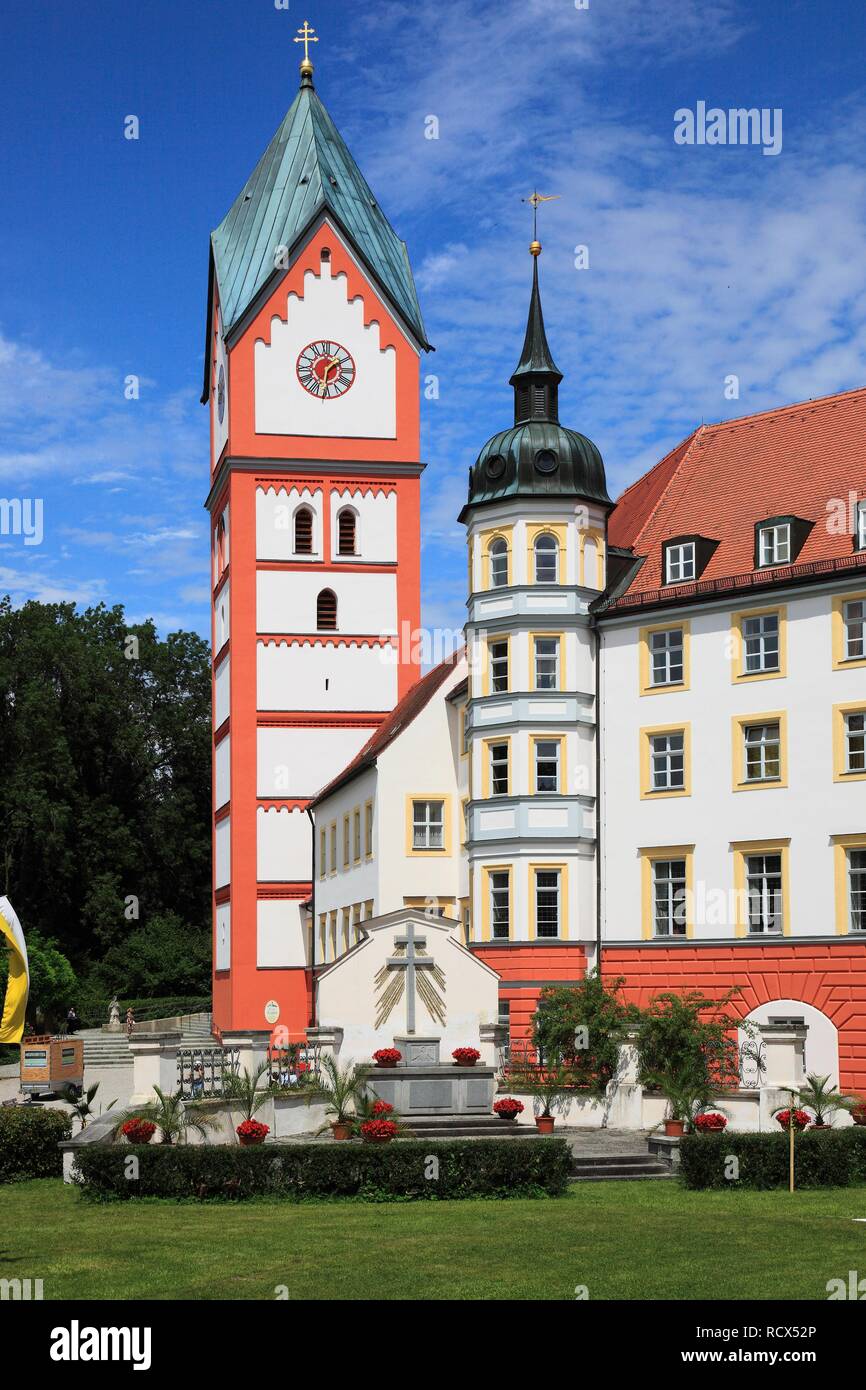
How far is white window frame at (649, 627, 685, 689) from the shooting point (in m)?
43.1

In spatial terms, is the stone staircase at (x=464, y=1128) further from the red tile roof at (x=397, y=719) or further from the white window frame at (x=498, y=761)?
the red tile roof at (x=397, y=719)

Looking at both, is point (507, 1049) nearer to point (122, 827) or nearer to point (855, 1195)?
point (855, 1195)

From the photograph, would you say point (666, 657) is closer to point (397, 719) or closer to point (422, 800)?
point (422, 800)

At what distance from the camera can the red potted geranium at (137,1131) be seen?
89.8 ft

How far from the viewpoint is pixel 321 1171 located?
2495cm

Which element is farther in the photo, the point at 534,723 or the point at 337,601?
the point at 337,601

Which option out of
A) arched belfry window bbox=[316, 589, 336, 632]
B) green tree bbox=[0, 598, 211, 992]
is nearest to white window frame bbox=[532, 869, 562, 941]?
arched belfry window bbox=[316, 589, 336, 632]

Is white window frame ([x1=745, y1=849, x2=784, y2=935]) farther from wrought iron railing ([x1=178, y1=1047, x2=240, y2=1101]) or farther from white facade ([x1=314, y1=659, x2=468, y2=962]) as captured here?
wrought iron railing ([x1=178, y1=1047, x2=240, y2=1101])

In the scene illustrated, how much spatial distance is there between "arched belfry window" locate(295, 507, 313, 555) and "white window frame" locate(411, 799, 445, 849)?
52.9 ft

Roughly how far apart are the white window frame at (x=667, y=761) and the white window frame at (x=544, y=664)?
2.92m

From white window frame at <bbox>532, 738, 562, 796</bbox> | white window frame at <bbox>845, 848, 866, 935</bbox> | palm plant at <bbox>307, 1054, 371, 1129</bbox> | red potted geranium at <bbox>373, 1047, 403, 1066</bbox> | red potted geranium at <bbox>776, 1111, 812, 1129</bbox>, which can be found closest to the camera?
red potted geranium at <bbox>776, 1111, 812, 1129</bbox>

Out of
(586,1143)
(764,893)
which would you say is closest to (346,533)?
(764,893)

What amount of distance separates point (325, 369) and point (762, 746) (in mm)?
28903

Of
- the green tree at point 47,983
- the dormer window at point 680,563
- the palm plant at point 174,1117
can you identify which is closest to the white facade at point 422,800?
the dormer window at point 680,563
